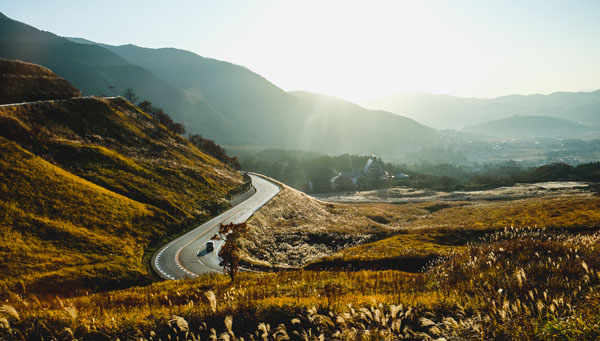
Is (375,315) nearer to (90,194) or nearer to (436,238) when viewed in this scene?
(436,238)

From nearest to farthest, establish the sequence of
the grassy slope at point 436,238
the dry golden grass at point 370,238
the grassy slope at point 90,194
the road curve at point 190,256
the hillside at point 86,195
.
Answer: the hillside at point 86,195 < the grassy slope at point 90,194 < the grassy slope at point 436,238 < the dry golden grass at point 370,238 < the road curve at point 190,256

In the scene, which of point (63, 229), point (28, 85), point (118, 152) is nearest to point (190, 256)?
point (63, 229)

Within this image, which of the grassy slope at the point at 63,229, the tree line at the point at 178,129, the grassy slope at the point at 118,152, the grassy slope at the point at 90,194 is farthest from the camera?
the tree line at the point at 178,129

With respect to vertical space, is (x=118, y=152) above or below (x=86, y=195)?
above

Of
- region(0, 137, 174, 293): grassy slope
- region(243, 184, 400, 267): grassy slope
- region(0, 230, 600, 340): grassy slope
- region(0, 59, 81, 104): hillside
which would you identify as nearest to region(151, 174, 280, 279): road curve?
region(0, 137, 174, 293): grassy slope

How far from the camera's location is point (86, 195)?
4372 centimetres

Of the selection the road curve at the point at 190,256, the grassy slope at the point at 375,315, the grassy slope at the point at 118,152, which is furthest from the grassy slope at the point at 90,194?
the grassy slope at the point at 375,315

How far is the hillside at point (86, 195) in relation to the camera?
28953mm

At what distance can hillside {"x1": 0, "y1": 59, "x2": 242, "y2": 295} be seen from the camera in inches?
1140

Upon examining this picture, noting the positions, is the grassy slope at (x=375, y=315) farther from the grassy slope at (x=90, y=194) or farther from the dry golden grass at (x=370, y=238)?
the grassy slope at (x=90, y=194)

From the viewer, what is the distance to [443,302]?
31.2ft

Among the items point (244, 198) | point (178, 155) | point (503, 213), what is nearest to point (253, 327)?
point (244, 198)

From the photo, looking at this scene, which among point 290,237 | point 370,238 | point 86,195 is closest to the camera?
point 86,195

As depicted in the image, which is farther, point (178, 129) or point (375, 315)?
point (178, 129)
